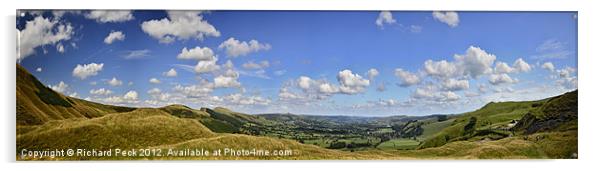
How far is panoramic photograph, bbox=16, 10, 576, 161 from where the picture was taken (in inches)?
233

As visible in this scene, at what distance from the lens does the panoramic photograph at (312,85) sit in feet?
19.4

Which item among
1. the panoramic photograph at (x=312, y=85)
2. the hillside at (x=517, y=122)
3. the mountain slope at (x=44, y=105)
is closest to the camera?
→ the mountain slope at (x=44, y=105)

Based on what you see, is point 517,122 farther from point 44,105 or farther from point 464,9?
point 44,105

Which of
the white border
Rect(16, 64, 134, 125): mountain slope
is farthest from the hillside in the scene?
Rect(16, 64, 134, 125): mountain slope

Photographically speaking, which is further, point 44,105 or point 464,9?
point 464,9

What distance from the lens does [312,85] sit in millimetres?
6125

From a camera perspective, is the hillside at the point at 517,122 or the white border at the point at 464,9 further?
the hillside at the point at 517,122

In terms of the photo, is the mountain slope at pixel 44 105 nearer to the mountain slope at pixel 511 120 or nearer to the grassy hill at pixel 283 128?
the grassy hill at pixel 283 128

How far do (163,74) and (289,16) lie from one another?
120 centimetres

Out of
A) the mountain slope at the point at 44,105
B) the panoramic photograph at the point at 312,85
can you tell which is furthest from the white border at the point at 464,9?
the mountain slope at the point at 44,105

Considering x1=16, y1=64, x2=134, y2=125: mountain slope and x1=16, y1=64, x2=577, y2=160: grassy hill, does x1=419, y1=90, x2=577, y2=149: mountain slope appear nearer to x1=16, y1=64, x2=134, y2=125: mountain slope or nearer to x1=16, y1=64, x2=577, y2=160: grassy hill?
x1=16, y1=64, x2=577, y2=160: grassy hill

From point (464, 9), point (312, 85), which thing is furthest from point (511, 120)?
point (312, 85)

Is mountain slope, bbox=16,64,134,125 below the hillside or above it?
above

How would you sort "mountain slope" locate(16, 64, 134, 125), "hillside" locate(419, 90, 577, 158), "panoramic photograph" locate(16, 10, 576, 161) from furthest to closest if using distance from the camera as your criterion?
"hillside" locate(419, 90, 577, 158) → "panoramic photograph" locate(16, 10, 576, 161) → "mountain slope" locate(16, 64, 134, 125)
